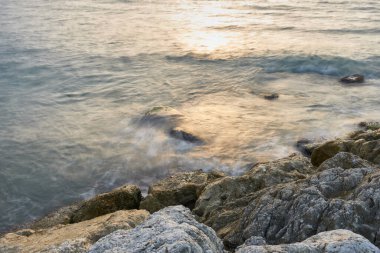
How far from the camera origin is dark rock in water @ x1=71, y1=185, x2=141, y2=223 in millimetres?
9219

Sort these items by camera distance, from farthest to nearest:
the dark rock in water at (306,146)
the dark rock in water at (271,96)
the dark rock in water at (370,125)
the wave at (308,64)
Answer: the wave at (308,64)
the dark rock in water at (271,96)
the dark rock in water at (370,125)
the dark rock in water at (306,146)

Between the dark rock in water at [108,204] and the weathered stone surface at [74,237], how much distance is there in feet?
→ 4.93

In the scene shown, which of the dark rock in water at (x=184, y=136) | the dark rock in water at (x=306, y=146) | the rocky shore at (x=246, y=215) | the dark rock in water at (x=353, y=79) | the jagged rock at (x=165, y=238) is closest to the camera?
the jagged rock at (x=165, y=238)

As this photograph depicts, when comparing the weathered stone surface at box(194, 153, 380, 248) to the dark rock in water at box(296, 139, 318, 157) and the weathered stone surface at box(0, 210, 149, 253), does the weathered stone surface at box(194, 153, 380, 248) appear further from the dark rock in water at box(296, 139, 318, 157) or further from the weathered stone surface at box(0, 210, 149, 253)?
the dark rock in water at box(296, 139, 318, 157)

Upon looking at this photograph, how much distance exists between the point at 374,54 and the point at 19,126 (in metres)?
18.2

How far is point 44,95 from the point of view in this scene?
19.7 metres

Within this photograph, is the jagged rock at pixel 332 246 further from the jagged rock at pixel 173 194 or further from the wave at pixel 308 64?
the wave at pixel 308 64

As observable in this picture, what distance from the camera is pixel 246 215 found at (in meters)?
6.56

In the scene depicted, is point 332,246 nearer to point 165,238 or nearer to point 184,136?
point 165,238

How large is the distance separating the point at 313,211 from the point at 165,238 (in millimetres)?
2510

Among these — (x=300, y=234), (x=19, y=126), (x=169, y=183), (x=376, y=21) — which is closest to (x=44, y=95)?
(x=19, y=126)

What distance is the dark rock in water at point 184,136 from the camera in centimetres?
1409

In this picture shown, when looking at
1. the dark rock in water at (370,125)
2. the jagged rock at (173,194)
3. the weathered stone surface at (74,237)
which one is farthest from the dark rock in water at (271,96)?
the weathered stone surface at (74,237)

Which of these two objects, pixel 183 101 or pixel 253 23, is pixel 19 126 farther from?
pixel 253 23
